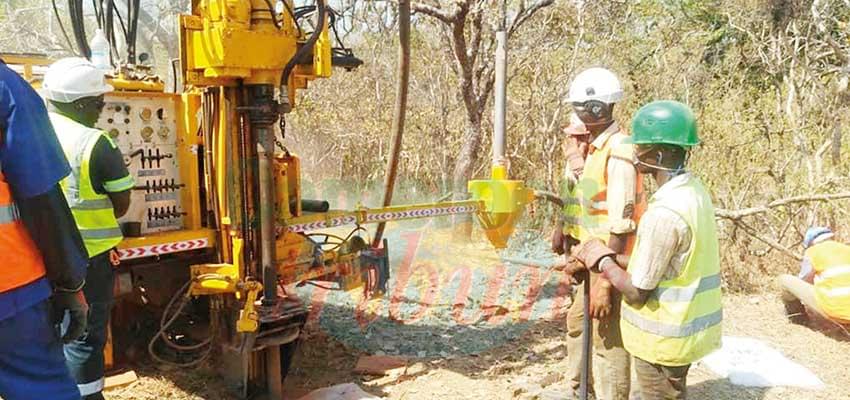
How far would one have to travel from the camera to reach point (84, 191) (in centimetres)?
335

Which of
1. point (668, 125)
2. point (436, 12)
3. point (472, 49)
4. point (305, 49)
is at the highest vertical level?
point (436, 12)

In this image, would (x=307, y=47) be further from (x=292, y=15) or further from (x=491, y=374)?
(x=491, y=374)

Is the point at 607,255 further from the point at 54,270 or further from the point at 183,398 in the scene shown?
the point at 183,398

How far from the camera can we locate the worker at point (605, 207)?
328cm

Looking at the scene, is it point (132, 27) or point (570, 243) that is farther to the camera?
point (132, 27)

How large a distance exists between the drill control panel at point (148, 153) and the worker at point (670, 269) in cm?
283

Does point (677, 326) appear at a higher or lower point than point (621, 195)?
lower

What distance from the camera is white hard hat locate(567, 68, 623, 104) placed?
3.63 m

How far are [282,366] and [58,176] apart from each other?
2404 mm

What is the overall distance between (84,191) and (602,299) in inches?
103

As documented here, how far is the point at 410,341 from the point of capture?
513 cm

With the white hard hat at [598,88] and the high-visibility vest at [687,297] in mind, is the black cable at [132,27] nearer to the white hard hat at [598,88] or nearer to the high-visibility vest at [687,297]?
the white hard hat at [598,88]

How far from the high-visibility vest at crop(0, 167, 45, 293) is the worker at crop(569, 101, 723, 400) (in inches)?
85.0

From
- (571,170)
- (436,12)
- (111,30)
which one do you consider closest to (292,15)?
(111,30)
